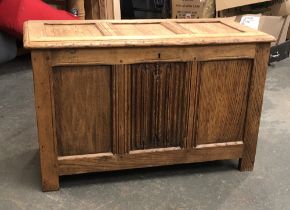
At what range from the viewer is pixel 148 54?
1.58 metres

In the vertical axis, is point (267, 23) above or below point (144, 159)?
above

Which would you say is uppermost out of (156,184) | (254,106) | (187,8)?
(187,8)

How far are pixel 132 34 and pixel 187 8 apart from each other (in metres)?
1.76

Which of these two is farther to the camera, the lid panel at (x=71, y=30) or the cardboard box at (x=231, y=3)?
the cardboard box at (x=231, y=3)

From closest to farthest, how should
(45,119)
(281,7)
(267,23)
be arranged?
(45,119) < (267,23) < (281,7)

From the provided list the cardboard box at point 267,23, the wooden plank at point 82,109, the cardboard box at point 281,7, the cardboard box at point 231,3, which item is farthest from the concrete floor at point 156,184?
the cardboard box at point 281,7

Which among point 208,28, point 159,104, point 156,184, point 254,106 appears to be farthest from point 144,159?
point 208,28

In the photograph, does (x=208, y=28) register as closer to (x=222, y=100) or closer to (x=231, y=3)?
(x=222, y=100)

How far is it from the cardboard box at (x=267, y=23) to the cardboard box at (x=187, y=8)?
0.30 m

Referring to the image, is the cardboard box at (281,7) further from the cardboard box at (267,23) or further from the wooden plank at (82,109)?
the wooden plank at (82,109)

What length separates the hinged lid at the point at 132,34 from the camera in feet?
4.98

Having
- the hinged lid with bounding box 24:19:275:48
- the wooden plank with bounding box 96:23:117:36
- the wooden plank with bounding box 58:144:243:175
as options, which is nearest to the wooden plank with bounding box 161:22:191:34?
the hinged lid with bounding box 24:19:275:48

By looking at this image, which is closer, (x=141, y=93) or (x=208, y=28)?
(x=141, y=93)

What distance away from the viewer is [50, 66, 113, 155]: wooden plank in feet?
5.14
